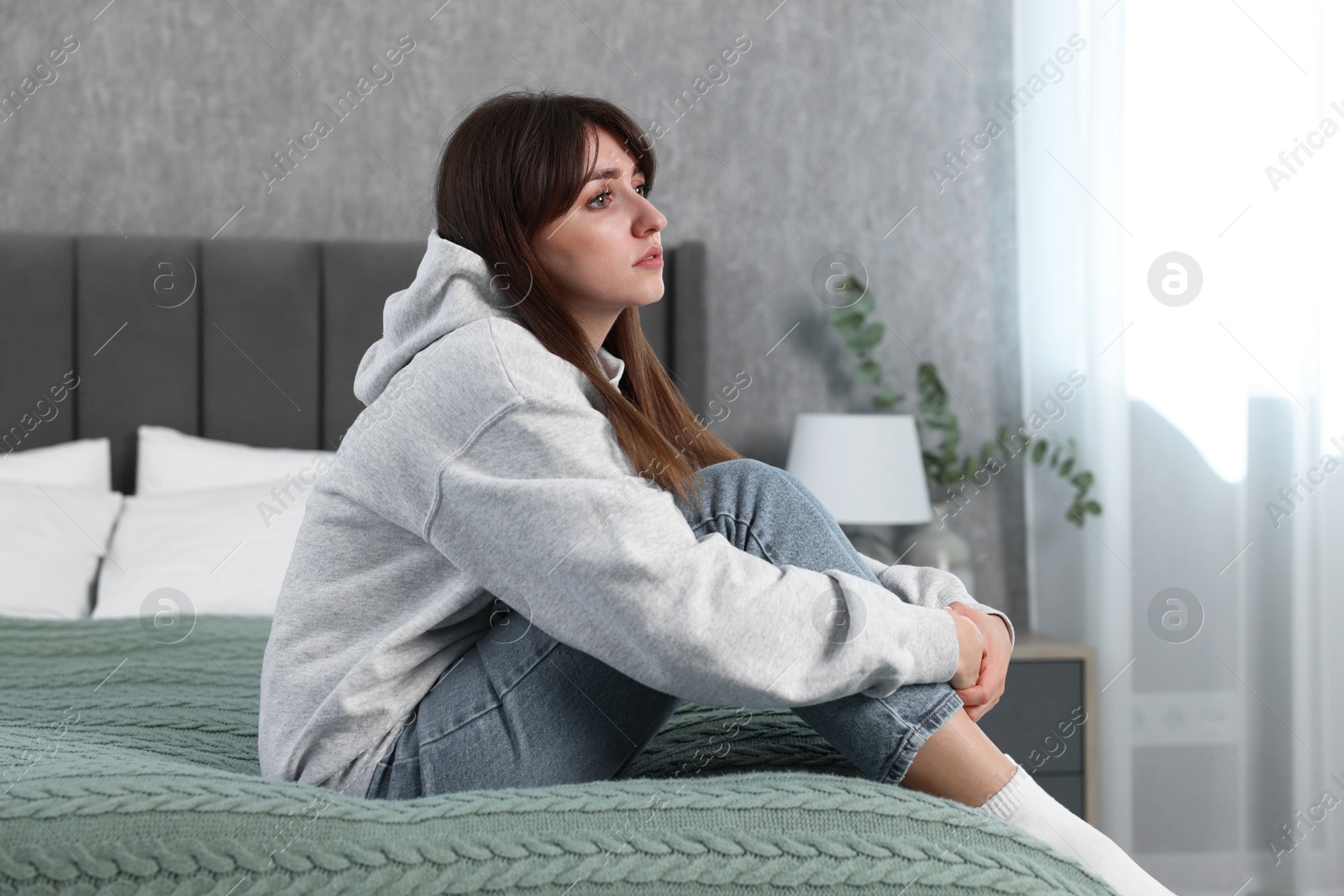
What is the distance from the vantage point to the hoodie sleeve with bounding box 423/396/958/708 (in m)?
0.84

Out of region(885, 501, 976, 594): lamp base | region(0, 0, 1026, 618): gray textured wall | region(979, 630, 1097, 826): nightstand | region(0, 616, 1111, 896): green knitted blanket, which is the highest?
region(0, 0, 1026, 618): gray textured wall

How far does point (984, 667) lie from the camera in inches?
39.7

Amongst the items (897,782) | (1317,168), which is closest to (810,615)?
(897,782)

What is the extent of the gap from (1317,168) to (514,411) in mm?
1738

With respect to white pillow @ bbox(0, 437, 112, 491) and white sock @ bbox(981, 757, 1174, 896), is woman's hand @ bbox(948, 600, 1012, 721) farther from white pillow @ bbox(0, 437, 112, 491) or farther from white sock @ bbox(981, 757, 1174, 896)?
white pillow @ bbox(0, 437, 112, 491)

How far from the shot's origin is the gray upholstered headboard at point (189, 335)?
→ 2.40m

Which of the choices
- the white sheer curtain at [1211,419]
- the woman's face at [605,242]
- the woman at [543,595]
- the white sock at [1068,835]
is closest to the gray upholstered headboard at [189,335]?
the white sheer curtain at [1211,419]

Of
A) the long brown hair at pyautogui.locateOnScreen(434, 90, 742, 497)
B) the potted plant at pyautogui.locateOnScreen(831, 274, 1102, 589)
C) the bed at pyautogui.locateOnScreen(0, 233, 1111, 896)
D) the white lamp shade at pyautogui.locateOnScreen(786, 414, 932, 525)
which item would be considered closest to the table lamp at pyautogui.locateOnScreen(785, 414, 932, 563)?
the white lamp shade at pyautogui.locateOnScreen(786, 414, 932, 525)

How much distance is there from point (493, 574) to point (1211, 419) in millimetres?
1747

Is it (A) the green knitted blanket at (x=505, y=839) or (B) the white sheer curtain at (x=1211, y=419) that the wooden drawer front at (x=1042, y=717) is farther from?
(A) the green knitted blanket at (x=505, y=839)

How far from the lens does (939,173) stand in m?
2.75

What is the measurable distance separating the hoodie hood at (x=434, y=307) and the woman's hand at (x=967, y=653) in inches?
19.0

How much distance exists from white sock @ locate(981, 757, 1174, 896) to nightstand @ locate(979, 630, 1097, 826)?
1.32 meters

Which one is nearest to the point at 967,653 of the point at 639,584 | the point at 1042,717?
the point at 639,584
